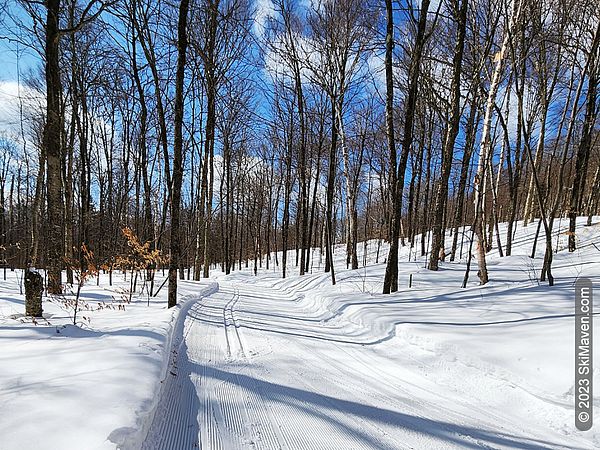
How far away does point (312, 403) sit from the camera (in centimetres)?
296

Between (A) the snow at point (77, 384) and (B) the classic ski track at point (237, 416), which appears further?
(B) the classic ski track at point (237, 416)

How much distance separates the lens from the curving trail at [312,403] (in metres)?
2.38

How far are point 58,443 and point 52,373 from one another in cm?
120

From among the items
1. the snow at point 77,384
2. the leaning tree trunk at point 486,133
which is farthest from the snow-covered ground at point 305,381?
the leaning tree trunk at point 486,133

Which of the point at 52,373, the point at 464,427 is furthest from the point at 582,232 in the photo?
the point at 52,373

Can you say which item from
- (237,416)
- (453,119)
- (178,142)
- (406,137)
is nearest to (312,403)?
(237,416)

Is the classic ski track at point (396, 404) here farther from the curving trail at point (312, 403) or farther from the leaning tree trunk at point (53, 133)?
the leaning tree trunk at point (53, 133)

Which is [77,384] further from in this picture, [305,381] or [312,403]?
[305,381]

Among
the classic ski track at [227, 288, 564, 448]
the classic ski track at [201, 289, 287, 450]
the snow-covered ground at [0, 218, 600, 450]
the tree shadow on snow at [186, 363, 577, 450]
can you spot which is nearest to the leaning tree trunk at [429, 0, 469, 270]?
the snow-covered ground at [0, 218, 600, 450]

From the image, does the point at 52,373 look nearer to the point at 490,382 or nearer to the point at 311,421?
the point at 311,421

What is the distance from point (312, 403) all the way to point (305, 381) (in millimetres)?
521

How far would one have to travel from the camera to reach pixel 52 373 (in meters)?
2.52

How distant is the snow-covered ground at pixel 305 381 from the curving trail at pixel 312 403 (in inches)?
0.6

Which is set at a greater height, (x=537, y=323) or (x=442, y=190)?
(x=442, y=190)
